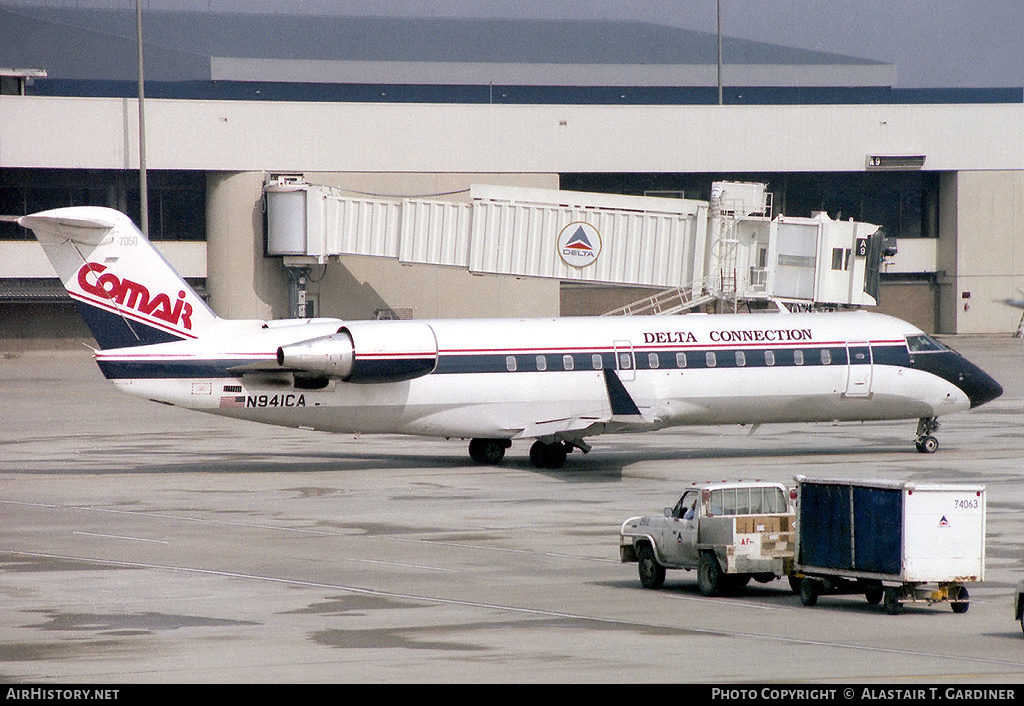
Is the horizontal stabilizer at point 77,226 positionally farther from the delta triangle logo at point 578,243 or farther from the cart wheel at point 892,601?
the delta triangle logo at point 578,243

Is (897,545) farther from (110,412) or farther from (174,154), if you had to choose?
(174,154)

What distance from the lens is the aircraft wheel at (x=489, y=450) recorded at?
3331cm

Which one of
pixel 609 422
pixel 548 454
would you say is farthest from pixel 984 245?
pixel 609 422

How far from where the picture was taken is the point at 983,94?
122500 millimetres

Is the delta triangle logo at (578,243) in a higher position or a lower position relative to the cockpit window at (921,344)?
higher

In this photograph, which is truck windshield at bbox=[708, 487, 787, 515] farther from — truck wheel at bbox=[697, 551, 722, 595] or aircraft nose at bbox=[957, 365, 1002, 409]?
aircraft nose at bbox=[957, 365, 1002, 409]

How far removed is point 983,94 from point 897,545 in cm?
11420

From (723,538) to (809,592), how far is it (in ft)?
4.06

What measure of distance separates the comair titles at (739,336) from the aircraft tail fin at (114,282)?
10239 millimetres

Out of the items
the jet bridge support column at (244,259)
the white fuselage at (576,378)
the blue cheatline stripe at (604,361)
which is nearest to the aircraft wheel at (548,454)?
the white fuselage at (576,378)

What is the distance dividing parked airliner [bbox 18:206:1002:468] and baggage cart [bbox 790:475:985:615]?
41.9 ft

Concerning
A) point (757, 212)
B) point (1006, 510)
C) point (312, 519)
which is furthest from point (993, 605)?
point (757, 212)
